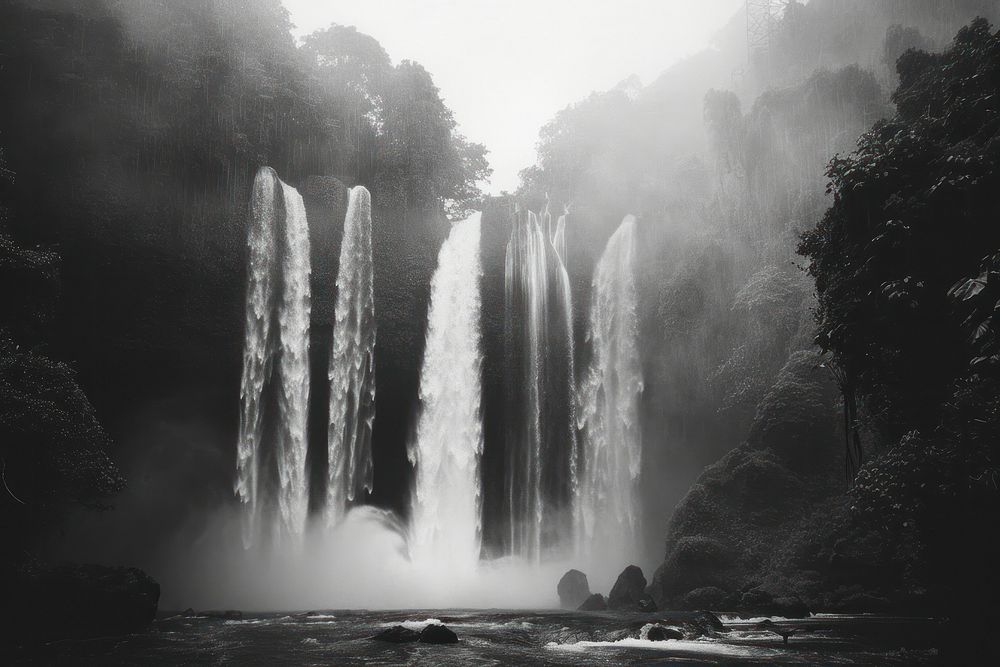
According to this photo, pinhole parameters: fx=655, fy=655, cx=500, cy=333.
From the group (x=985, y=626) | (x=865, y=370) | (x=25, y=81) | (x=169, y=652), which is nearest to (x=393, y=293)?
(x=25, y=81)

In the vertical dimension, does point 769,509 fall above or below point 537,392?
below

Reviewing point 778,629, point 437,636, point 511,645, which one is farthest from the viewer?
point 778,629

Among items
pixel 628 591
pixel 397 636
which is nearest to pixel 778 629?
pixel 628 591

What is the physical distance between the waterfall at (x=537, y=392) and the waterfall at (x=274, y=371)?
8.45 m

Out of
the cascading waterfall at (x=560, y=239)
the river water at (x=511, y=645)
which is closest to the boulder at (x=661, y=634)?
the river water at (x=511, y=645)

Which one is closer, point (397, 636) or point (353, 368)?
point (397, 636)

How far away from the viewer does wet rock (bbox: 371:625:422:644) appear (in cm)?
1302

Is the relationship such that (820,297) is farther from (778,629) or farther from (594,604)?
(594,604)

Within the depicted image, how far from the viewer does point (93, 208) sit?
2320cm

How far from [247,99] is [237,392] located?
11730mm

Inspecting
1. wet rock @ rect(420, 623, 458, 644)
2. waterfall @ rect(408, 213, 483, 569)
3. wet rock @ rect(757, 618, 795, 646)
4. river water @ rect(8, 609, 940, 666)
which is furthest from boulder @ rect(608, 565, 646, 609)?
wet rock @ rect(420, 623, 458, 644)

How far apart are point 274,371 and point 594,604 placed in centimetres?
1425

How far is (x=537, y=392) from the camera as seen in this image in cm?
2775

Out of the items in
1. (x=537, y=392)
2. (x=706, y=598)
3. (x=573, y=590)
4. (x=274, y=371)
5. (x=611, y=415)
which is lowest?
(x=573, y=590)
